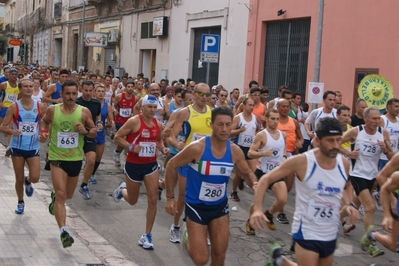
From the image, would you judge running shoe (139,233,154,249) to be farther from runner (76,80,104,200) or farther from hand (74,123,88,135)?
runner (76,80,104,200)

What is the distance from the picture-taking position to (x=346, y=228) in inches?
352

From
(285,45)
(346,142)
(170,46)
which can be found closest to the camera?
(346,142)

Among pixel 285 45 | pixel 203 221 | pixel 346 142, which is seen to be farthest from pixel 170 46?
pixel 203 221

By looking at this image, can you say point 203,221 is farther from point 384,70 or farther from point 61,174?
point 384,70

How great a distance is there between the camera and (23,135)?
9086mm

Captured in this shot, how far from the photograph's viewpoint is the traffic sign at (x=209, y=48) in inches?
630

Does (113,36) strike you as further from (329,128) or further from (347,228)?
(329,128)

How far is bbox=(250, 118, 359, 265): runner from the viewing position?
211 inches

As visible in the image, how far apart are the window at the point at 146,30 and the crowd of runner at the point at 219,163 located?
1795 centimetres

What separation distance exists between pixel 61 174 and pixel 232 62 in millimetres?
16701

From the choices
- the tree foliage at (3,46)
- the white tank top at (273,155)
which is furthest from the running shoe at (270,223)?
the tree foliage at (3,46)

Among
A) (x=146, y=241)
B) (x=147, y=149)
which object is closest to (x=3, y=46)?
(x=147, y=149)

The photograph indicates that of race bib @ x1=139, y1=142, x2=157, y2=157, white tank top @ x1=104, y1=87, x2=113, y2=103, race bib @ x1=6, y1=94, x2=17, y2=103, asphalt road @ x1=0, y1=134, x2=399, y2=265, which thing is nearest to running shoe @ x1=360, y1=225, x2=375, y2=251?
asphalt road @ x1=0, y1=134, x2=399, y2=265

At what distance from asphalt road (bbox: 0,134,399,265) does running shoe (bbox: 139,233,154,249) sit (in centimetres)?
7
